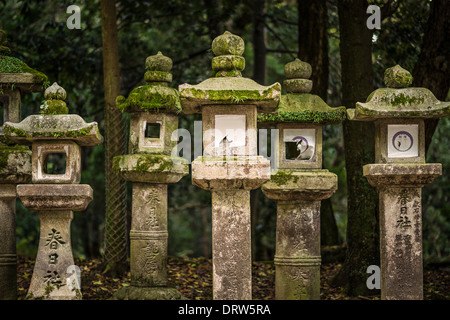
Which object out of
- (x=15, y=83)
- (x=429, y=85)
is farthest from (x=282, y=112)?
(x=15, y=83)

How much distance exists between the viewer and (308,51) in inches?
388

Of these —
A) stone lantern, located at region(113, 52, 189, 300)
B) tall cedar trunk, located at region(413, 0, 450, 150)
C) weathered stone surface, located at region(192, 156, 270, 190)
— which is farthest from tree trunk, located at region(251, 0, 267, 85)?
weathered stone surface, located at region(192, 156, 270, 190)

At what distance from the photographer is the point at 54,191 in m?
6.48

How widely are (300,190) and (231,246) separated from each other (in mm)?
1147

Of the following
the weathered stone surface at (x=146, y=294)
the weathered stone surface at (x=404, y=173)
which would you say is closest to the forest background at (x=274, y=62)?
the weathered stone surface at (x=146, y=294)

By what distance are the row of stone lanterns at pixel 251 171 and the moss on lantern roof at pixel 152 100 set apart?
0.03m

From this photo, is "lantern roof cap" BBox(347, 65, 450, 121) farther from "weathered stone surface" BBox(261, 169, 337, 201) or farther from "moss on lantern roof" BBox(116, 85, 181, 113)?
"moss on lantern roof" BBox(116, 85, 181, 113)

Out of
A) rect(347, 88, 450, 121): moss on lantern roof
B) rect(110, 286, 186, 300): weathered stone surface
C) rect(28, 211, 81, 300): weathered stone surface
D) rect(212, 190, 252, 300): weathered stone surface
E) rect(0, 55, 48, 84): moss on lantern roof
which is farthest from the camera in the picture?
rect(110, 286, 186, 300): weathered stone surface

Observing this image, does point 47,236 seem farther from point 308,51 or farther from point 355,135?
point 308,51

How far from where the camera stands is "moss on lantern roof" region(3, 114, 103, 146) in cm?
650

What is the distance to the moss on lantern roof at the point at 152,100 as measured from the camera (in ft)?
24.8

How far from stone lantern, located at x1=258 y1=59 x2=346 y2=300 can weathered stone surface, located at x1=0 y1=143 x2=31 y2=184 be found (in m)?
2.81

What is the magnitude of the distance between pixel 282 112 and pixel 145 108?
5.76ft

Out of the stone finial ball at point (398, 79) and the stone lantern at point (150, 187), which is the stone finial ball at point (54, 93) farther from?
the stone finial ball at point (398, 79)
